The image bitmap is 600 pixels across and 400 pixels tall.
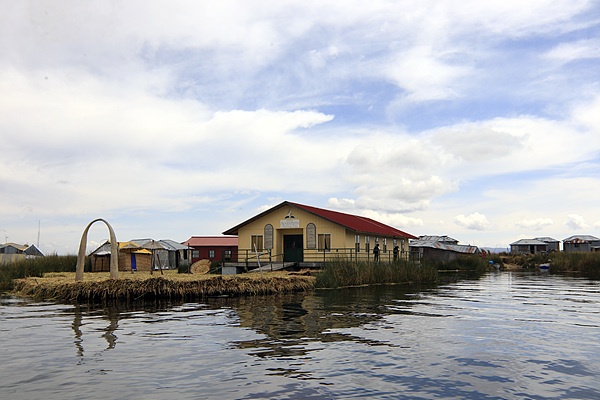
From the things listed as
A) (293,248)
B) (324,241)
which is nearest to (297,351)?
→ (324,241)

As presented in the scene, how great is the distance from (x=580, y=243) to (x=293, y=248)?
237ft

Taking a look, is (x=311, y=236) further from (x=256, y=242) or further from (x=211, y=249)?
(x=211, y=249)

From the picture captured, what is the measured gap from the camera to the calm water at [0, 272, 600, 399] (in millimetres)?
10367

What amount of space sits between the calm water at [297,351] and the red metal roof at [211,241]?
43.2 meters

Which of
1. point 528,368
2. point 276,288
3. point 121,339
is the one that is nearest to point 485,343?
point 528,368

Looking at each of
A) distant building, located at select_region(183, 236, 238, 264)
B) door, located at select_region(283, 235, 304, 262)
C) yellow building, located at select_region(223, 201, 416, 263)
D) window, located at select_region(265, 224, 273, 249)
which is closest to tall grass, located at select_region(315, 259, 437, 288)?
yellow building, located at select_region(223, 201, 416, 263)

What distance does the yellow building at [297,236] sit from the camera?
4169 centimetres

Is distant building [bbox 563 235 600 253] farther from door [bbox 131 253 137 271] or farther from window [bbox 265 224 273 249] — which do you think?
door [bbox 131 253 137 271]

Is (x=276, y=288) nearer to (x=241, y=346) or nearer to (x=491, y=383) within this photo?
(x=241, y=346)

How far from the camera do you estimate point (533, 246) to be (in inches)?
3996

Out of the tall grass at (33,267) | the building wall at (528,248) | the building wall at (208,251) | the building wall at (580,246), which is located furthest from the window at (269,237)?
the building wall at (528,248)

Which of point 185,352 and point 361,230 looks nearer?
point 185,352

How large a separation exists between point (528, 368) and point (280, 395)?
222 inches

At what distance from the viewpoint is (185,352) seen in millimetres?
13609
